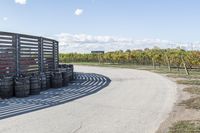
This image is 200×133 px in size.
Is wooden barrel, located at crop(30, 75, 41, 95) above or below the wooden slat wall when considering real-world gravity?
below

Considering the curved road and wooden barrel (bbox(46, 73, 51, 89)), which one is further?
wooden barrel (bbox(46, 73, 51, 89))

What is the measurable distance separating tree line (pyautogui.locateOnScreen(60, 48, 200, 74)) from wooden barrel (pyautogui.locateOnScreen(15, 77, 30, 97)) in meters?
16.7

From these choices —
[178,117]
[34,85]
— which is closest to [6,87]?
[34,85]

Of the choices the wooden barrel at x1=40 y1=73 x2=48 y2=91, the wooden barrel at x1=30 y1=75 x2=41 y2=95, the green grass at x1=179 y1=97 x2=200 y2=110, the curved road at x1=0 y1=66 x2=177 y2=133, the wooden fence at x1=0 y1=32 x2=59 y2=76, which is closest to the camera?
the curved road at x1=0 y1=66 x2=177 y2=133

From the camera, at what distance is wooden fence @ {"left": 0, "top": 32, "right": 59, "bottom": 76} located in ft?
48.3

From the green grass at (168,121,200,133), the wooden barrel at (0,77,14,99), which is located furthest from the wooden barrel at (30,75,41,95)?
the green grass at (168,121,200,133)

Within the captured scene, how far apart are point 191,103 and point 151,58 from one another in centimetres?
4274

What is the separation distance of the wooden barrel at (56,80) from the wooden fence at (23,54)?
1075 millimetres

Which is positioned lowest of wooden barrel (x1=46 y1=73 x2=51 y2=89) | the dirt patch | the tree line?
the dirt patch

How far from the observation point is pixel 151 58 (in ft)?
179

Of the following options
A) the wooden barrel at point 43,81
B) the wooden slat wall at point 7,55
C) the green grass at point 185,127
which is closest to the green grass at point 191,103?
the green grass at point 185,127

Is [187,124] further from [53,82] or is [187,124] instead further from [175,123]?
[53,82]

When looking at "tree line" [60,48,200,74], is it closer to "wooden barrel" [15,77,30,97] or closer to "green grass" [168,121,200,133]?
"wooden barrel" [15,77,30,97]

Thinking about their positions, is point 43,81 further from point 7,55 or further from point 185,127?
point 185,127
